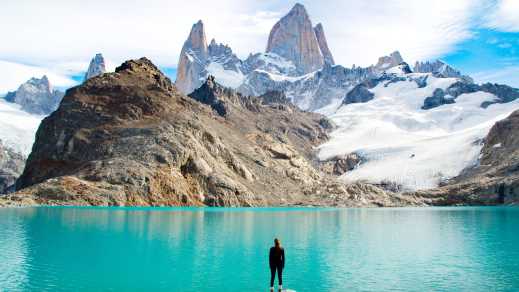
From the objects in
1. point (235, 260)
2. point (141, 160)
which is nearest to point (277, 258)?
point (235, 260)

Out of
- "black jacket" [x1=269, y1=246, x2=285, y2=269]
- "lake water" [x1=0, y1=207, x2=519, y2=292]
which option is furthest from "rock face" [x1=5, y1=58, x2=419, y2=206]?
"black jacket" [x1=269, y1=246, x2=285, y2=269]

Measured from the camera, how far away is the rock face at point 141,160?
5295 inches

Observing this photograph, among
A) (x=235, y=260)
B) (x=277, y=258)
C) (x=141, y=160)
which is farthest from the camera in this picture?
(x=141, y=160)

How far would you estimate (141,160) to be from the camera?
146 meters

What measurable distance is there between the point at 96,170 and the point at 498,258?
4469 inches

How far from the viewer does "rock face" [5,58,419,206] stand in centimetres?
13450

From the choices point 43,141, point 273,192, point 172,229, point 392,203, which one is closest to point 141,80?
point 43,141

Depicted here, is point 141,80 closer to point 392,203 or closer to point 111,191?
point 111,191

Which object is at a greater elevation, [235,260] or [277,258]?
[277,258]

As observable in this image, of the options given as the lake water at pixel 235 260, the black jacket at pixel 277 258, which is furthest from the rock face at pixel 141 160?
the black jacket at pixel 277 258

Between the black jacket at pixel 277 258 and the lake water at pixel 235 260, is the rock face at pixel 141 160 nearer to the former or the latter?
the lake water at pixel 235 260

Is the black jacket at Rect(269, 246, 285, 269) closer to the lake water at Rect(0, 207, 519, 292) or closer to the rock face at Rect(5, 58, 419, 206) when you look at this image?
the lake water at Rect(0, 207, 519, 292)

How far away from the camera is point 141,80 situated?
7756 inches

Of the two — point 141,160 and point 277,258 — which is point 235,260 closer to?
point 277,258
